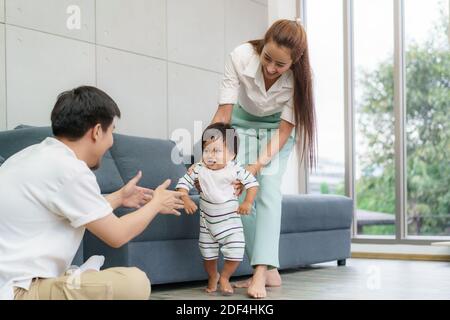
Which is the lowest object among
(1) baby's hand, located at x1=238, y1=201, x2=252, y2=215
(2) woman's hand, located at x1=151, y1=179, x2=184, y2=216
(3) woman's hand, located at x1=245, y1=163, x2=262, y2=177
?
(1) baby's hand, located at x1=238, y1=201, x2=252, y2=215

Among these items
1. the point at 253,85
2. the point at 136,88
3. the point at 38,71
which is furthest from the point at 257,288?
the point at 136,88

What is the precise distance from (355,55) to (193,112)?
1.54 metres

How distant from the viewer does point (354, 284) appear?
9.84 ft

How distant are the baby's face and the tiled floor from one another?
0.55 metres

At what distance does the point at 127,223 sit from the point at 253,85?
1.31 meters

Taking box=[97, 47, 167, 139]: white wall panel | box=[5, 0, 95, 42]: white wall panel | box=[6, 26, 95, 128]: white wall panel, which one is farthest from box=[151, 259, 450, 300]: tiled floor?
box=[5, 0, 95, 42]: white wall panel

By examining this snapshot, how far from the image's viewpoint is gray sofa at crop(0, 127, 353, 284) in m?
2.63

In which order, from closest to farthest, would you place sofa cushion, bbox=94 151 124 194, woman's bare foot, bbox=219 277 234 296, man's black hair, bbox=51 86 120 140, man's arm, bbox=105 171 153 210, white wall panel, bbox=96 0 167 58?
man's black hair, bbox=51 86 120 140
man's arm, bbox=105 171 153 210
woman's bare foot, bbox=219 277 234 296
sofa cushion, bbox=94 151 124 194
white wall panel, bbox=96 0 167 58

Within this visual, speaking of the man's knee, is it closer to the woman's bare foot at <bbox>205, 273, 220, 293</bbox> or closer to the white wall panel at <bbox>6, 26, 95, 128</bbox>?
the woman's bare foot at <bbox>205, 273, 220, 293</bbox>

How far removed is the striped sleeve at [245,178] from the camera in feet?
8.71

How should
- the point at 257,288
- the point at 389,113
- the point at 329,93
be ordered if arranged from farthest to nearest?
the point at 329,93
the point at 389,113
the point at 257,288

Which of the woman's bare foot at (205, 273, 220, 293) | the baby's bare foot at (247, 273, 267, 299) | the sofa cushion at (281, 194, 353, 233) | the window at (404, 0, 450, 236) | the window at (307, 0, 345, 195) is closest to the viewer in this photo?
the baby's bare foot at (247, 273, 267, 299)

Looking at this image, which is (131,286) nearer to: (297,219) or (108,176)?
(108,176)
